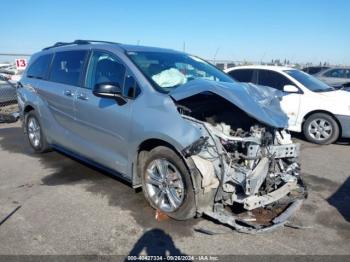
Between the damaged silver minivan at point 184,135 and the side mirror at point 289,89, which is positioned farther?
the side mirror at point 289,89

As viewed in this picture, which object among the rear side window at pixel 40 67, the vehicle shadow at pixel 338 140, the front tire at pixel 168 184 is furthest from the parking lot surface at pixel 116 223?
the vehicle shadow at pixel 338 140

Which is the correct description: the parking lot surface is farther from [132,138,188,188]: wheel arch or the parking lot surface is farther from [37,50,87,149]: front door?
[37,50,87,149]: front door

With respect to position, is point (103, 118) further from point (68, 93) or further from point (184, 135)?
point (184, 135)

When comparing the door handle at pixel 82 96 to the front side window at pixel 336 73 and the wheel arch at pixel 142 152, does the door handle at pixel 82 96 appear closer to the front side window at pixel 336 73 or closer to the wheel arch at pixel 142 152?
the wheel arch at pixel 142 152

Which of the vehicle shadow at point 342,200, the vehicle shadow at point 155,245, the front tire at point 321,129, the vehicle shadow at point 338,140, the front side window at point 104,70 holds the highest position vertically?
the front side window at point 104,70

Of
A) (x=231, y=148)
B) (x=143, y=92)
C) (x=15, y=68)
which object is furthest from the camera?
(x=15, y=68)

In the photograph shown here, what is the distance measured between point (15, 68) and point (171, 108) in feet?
44.7

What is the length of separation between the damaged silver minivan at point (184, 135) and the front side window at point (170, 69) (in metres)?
0.02

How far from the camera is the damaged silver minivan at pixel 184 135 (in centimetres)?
369

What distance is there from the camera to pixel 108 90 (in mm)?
4129

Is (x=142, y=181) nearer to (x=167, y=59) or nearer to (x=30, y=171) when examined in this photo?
(x=167, y=59)

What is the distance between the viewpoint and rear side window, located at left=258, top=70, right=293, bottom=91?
838 centimetres

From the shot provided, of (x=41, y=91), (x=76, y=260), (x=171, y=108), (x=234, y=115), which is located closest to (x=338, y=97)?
(x=234, y=115)

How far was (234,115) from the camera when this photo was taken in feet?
13.9
